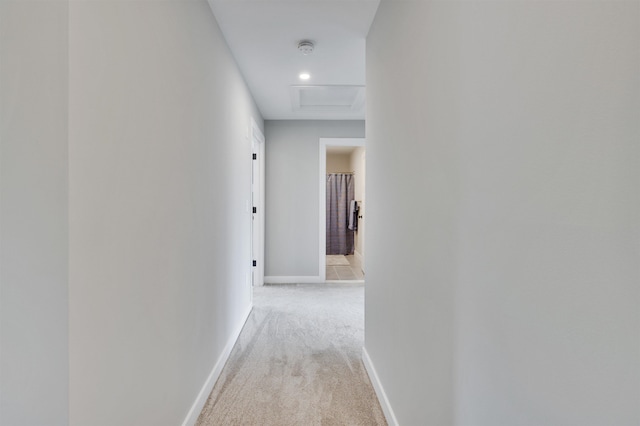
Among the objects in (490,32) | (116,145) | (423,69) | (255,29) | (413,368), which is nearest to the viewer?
(490,32)

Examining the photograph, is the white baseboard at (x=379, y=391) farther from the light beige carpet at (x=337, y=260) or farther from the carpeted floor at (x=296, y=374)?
the light beige carpet at (x=337, y=260)

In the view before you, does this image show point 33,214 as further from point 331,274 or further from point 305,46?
point 331,274

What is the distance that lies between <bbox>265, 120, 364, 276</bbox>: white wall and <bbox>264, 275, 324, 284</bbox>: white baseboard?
0.17 ft

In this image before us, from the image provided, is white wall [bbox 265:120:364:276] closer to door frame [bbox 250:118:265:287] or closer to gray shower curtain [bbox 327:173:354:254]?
door frame [bbox 250:118:265:287]

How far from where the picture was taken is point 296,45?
2666 millimetres

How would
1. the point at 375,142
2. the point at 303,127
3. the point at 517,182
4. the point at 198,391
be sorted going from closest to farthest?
the point at 517,182
the point at 198,391
the point at 375,142
the point at 303,127

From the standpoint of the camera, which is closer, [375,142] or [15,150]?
[15,150]

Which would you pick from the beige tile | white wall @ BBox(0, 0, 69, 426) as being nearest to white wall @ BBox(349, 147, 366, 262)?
the beige tile

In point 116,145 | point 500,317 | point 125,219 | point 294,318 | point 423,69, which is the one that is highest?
point 423,69

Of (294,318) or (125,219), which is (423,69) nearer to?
(125,219)

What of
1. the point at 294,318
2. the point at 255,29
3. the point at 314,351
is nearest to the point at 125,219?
the point at 255,29

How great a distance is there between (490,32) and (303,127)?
4.28m

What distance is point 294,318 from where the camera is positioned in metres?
3.50

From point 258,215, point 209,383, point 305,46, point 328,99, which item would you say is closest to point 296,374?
point 209,383
